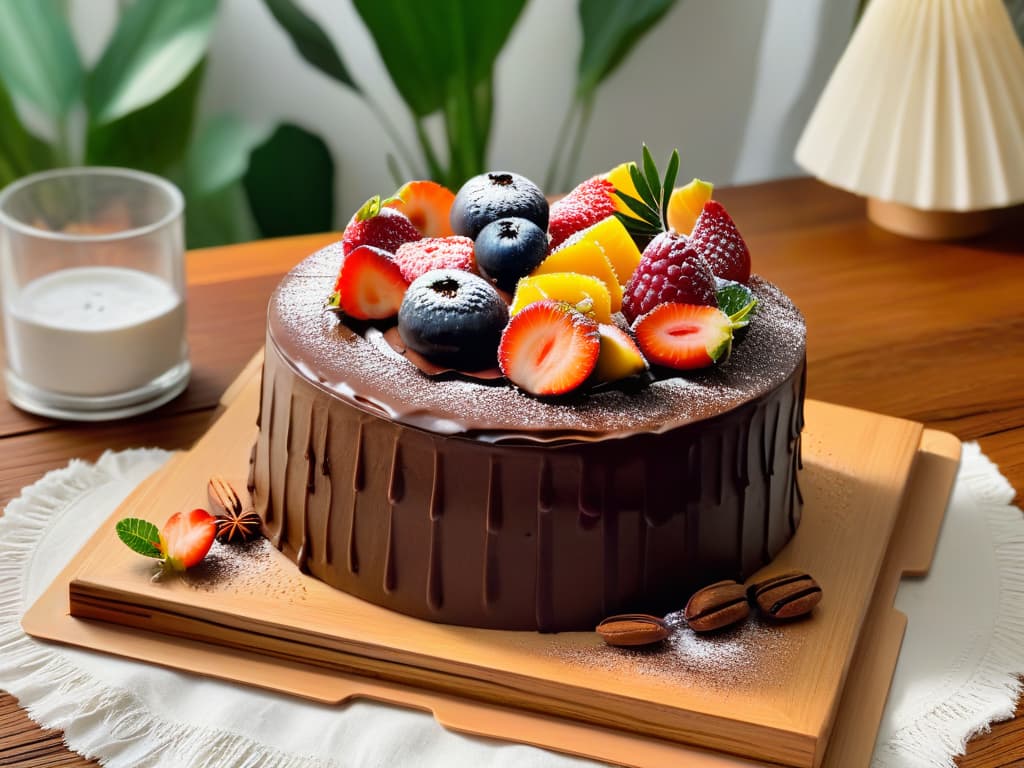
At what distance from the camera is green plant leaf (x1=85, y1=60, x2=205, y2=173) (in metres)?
2.39

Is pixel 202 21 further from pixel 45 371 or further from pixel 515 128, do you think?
pixel 45 371

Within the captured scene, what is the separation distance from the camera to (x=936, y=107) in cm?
205

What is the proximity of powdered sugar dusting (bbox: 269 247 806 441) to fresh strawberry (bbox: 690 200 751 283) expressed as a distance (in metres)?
0.07

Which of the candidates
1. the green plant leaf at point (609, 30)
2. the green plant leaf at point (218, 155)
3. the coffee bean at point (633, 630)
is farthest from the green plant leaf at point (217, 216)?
the coffee bean at point (633, 630)

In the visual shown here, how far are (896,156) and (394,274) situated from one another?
1.10m

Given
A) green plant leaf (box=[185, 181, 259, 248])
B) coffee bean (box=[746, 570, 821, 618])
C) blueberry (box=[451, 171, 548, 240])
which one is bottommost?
green plant leaf (box=[185, 181, 259, 248])

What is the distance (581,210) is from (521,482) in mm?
383

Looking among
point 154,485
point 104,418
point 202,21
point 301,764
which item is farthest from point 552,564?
point 202,21

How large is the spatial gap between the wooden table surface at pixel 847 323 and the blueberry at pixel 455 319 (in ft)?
1.58

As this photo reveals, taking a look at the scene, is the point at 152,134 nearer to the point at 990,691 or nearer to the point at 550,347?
the point at 550,347

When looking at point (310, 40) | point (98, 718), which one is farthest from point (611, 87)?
point (98, 718)

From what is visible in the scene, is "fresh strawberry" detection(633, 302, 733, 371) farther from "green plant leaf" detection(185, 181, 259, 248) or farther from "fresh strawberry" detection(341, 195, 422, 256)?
"green plant leaf" detection(185, 181, 259, 248)

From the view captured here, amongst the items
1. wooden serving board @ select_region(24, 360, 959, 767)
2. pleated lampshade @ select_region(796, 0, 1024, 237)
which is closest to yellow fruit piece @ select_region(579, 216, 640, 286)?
wooden serving board @ select_region(24, 360, 959, 767)

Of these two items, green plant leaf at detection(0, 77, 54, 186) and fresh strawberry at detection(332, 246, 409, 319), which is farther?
green plant leaf at detection(0, 77, 54, 186)
